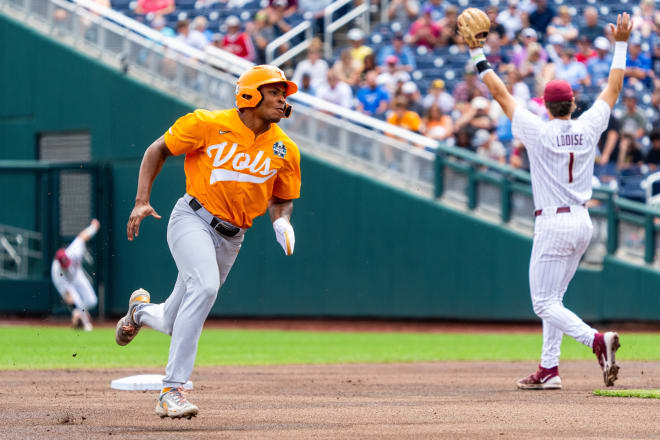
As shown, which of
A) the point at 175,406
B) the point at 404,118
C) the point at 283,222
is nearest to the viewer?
the point at 175,406

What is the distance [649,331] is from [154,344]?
7398 millimetres

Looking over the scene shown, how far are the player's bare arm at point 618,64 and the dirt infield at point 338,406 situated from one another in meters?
2.21

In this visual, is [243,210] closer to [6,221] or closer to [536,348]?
[536,348]

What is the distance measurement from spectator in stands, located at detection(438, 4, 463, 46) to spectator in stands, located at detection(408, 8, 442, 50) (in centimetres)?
8

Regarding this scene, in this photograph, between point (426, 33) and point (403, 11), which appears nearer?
point (426, 33)

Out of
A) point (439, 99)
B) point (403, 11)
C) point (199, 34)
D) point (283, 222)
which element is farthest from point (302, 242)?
point (283, 222)

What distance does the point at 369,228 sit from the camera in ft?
63.2

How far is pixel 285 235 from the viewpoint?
6.91 m

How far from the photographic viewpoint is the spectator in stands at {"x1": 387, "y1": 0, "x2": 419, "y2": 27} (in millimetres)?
21141

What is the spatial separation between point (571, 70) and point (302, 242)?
5370mm

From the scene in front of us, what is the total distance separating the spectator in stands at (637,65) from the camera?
1848cm

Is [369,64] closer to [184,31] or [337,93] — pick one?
[337,93]

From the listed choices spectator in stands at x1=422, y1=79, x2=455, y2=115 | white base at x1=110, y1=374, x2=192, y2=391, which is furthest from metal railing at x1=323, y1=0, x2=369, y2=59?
white base at x1=110, y1=374, x2=192, y2=391

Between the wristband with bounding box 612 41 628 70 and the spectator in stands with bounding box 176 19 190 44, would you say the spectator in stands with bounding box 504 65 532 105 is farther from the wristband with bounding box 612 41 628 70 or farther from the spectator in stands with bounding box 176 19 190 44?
the wristband with bounding box 612 41 628 70
